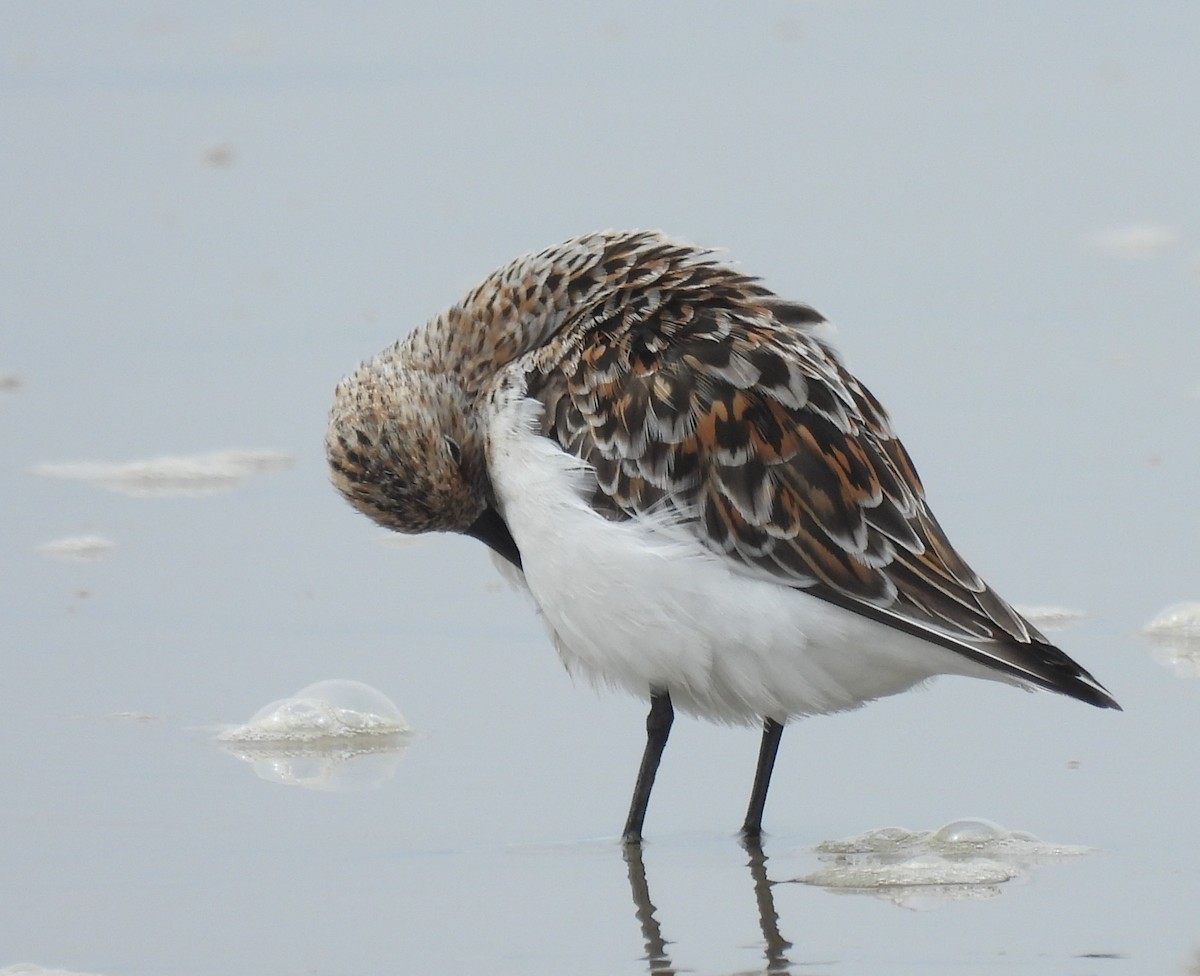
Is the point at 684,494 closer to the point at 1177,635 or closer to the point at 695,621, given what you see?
the point at 695,621

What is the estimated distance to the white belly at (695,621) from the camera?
210 inches

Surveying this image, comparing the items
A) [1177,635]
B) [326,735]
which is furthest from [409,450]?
[1177,635]

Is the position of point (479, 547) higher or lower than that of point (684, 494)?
higher

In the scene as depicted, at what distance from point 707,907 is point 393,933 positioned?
26.7 inches

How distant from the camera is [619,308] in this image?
5773 mm

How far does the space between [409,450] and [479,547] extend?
6.56 feet

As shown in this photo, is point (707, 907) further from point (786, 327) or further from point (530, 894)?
point (786, 327)

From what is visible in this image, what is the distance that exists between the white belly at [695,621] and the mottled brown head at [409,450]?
1.09 ft

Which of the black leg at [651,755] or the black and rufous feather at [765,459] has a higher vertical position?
the black and rufous feather at [765,459]

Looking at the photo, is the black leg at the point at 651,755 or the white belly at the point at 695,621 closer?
the white belly at the point at 695,621

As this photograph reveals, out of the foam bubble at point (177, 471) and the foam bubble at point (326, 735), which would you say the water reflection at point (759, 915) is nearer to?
the foam bubble at point (326, 735)

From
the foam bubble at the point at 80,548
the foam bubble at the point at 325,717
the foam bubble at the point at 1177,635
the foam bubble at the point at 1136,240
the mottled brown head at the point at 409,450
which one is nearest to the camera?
the mottled brown head at the point at 409,450

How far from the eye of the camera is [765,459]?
18.0 ft

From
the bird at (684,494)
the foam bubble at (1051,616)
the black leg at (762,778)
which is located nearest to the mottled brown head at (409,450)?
the bird at (684,494)
